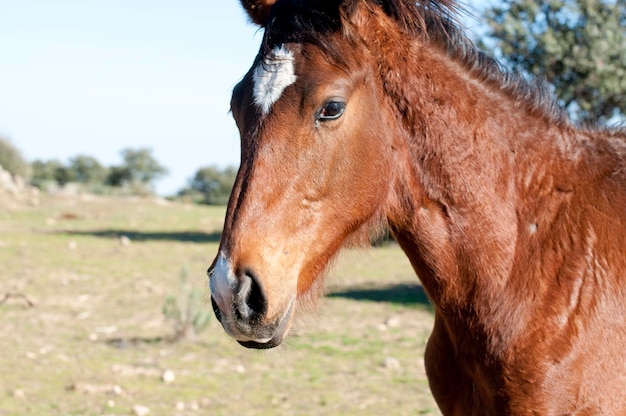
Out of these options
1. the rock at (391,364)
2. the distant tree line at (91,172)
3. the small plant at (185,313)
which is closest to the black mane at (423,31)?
the rock at (391,364)

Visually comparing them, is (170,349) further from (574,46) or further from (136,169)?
(136,169)

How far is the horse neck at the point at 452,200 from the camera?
8.60 feet

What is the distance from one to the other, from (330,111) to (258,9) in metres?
0.84

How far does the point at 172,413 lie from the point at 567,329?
4.69m

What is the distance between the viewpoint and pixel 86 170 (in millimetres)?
Result: 45750

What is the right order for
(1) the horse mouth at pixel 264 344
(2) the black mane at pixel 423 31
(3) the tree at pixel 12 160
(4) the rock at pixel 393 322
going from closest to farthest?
(1) the horse mouth at pixel 264 344 → (2) the black mane at pixel 423 31 → (4) the rock at pixel 393 322 → (3) the tree at pixel 12 160

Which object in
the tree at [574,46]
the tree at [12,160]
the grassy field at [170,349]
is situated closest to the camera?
the grassy field at [170,349]

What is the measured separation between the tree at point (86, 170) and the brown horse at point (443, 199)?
4525 cm

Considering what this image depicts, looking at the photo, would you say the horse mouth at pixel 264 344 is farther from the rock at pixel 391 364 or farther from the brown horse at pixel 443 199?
the rock at pixel 391 364

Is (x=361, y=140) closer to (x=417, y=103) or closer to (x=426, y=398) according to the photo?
(x=417, y=103)

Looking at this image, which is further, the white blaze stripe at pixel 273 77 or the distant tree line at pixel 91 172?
the distant tree line at pixel 91 172

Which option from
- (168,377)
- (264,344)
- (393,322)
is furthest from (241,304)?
(393,322)

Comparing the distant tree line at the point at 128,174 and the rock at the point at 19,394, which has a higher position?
the rock at the point at 19,394

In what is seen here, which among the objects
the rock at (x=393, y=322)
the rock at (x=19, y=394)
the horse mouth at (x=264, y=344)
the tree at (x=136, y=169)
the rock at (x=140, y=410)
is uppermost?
the horse mouth at (x=264, y=344)
